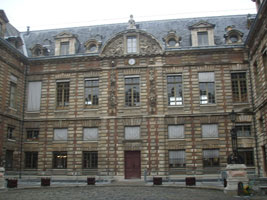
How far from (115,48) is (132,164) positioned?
1054 centimetres

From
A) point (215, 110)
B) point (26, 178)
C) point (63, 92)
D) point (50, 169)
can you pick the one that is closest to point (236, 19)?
point (215, 110)

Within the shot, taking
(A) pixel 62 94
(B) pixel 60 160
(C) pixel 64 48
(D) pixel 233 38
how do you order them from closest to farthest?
(B) pixel 60 160, (D) pixel 233 38, (A) pixel 62 94, (C) pixel 64 48

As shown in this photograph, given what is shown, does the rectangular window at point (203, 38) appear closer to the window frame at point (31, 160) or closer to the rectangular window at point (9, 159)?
the window frame at point (31, 160)

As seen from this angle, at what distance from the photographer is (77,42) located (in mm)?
30828

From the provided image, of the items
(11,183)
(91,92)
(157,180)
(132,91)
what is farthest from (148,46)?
(11,183)

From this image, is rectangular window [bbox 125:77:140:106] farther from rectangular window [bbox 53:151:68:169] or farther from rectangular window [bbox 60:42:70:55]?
rectangular window [bbox 53:151:68:169]

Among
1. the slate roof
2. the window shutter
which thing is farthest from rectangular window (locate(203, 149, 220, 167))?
the slate roof

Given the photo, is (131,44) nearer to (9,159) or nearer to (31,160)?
(31,160)

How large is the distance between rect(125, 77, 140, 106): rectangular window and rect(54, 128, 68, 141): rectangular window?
20.1 feet

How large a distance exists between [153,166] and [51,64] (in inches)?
534

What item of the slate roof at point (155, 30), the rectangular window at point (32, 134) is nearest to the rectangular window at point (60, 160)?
the rectangular window at point (32, 134)

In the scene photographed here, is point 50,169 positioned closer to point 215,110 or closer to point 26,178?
point 26,178

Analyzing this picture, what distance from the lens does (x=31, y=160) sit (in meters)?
28.5

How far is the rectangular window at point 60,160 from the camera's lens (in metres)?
27.9
